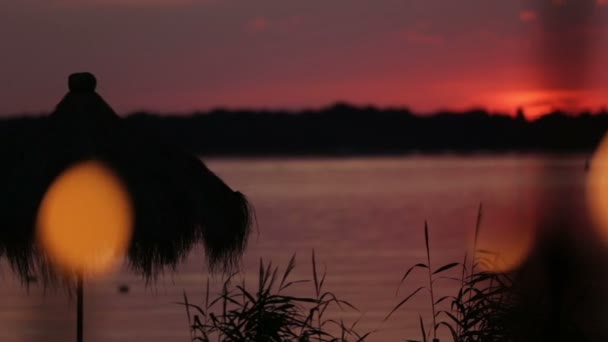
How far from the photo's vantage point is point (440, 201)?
6969 centimetres

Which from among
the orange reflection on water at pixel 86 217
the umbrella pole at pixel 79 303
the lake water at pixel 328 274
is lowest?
the lake water at pixel 328 274

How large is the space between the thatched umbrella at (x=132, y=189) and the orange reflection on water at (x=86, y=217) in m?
0.04

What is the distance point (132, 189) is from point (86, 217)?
26 centimetres

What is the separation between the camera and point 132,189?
5.64 meters

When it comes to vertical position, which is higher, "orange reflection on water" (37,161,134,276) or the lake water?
"orange reflection on water" (37,161,134,276)

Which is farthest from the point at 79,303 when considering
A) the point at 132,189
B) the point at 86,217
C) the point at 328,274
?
the point at 328,274

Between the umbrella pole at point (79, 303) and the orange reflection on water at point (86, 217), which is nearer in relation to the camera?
the orange reflection on water at point (86, 217)

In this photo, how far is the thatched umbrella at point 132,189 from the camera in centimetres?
549

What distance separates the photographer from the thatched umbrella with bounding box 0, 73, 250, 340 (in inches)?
216

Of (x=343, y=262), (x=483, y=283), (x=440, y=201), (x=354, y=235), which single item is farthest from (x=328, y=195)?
(x=483, y=283)

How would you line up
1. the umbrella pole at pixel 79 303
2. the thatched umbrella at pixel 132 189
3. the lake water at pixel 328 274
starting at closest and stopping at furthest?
the thatched umbrella at pixel 132 189
the umbrella pole at pixel 79 303
the lake water at pixel 328 274

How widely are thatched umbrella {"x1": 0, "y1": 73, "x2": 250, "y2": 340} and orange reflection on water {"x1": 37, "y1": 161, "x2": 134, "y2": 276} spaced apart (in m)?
0.04

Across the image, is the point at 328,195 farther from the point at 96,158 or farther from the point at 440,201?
the point at 96,158

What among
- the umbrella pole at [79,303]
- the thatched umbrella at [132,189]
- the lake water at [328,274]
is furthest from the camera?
the lake water at [328,274]
